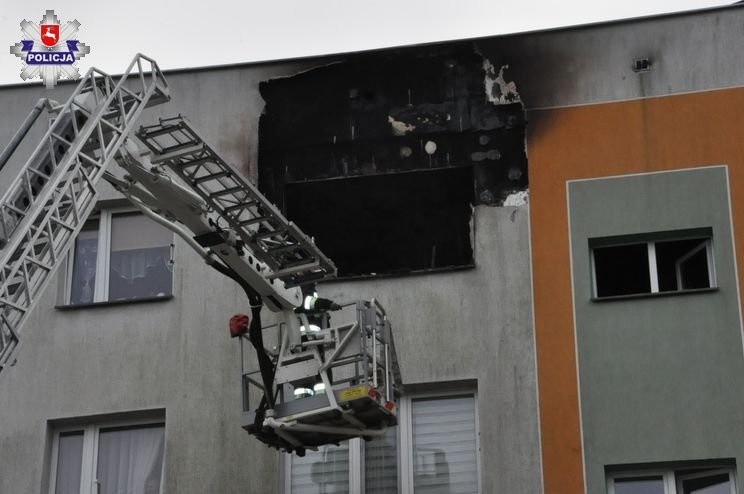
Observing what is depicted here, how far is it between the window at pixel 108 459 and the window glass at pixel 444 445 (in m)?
3.17

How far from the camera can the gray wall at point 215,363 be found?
59.0 ft

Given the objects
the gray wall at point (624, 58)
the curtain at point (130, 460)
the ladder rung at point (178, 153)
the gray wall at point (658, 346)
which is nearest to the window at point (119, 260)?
the curtain at point (130, 460)

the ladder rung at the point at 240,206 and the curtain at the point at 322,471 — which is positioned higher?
the ladder rung at the point at 240,206

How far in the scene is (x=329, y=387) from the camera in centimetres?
1656

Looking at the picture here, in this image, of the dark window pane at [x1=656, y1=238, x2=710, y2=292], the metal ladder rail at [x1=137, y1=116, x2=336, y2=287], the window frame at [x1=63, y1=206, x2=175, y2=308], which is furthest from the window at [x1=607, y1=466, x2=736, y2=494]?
the window frame at [x1=63, y1=206, x2=175, y2=308]

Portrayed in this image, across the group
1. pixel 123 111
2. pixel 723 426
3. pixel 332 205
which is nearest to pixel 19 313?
pixel 123 111

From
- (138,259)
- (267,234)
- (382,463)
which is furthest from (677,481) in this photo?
(138,259)

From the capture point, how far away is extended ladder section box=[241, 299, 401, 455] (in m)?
16.5

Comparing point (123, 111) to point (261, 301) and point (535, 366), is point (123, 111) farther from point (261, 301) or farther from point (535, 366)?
point (535, 366)

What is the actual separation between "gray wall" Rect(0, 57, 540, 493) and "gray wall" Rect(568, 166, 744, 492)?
27.8 inches

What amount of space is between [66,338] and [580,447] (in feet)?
21.4

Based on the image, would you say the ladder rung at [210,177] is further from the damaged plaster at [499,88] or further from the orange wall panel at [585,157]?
the damaged plaster at [499,88]

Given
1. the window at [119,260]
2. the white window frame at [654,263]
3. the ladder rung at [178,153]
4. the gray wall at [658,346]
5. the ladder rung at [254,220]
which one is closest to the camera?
the ladder rung at [178,153]

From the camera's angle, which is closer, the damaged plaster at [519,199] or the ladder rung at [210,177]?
the ladder rung at [210,177]
